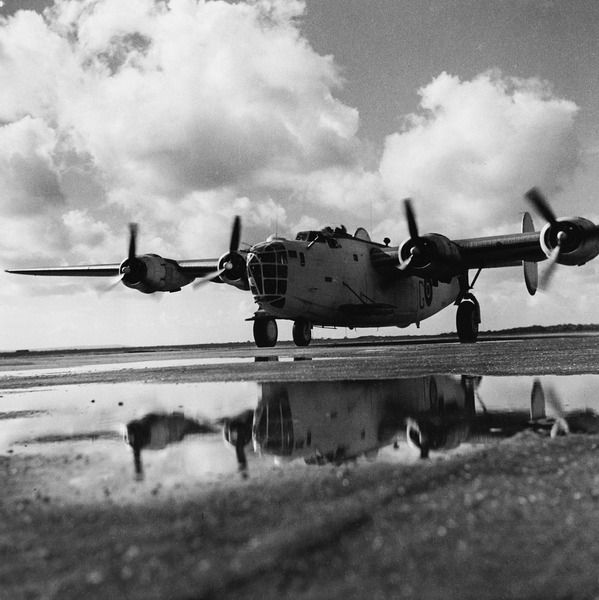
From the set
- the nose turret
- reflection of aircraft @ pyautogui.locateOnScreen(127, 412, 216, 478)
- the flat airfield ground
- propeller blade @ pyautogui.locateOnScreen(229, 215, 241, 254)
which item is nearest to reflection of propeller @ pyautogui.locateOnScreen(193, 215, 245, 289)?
propeller blade @ pyautogui.locateOnScreen(229, 215, 241, 254)

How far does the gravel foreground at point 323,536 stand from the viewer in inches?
62.4

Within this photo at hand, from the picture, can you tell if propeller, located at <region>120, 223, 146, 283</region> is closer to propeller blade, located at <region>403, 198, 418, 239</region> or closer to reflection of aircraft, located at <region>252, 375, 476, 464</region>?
propeller blade, located at <region>403, 198, 418, 239</region>

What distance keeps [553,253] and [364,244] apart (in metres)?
9.01

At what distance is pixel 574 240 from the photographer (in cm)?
1931

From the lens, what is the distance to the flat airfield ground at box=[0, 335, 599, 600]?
5.20ft

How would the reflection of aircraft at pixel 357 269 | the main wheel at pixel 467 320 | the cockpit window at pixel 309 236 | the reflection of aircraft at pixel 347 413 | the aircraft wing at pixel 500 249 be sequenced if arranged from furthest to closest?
the main wheel at pixel 467 320
the cockpit window at pixel 309 236
the aircraft wing at pixel 500 249
the reflection of aircraft at pixel 357 269
the reflection of aircraft at pixel 347 413

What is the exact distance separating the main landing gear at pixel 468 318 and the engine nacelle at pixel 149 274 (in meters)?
13.5

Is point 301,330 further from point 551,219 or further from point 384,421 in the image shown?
point 384,421

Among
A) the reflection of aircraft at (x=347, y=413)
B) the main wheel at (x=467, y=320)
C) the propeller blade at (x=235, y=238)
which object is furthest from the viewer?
the main wheel at (x=467, y=320)

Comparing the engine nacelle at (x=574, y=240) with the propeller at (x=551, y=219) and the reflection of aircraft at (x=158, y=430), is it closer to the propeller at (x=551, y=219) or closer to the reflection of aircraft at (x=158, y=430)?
the propeller at (x=551, y=219)

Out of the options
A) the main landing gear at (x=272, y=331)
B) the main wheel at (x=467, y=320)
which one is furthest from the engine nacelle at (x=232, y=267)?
the main wheel at (x=467, y=320)

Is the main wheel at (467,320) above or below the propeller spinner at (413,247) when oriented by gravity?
below

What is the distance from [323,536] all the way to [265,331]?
24.4 metres

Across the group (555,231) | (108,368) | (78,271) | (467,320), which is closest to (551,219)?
(555,231)
